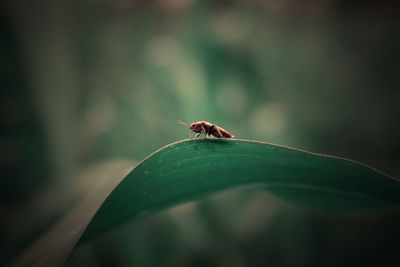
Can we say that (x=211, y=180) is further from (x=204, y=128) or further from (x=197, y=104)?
(x=197, y=104)

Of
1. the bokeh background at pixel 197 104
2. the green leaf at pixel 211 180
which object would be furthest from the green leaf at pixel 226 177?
the bokeh background at pixel 197 104

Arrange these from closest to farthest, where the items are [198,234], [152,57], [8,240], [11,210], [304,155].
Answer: [304,155] < [8,240] < [11,210] < [198,234] < [152,57]

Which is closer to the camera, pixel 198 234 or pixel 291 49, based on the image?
pixel 198 234

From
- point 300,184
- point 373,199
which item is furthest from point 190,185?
point 373,199

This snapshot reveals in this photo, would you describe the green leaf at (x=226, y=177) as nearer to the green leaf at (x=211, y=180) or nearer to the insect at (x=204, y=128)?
the green leaf at (x=211, y=180)

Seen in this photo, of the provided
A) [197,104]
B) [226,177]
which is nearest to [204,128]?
[197,104]

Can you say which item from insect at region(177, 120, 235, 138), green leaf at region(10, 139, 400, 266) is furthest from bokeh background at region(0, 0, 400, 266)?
green leaf at region(10, 139, 400, 266)

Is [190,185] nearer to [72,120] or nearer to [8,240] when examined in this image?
[8,240]
